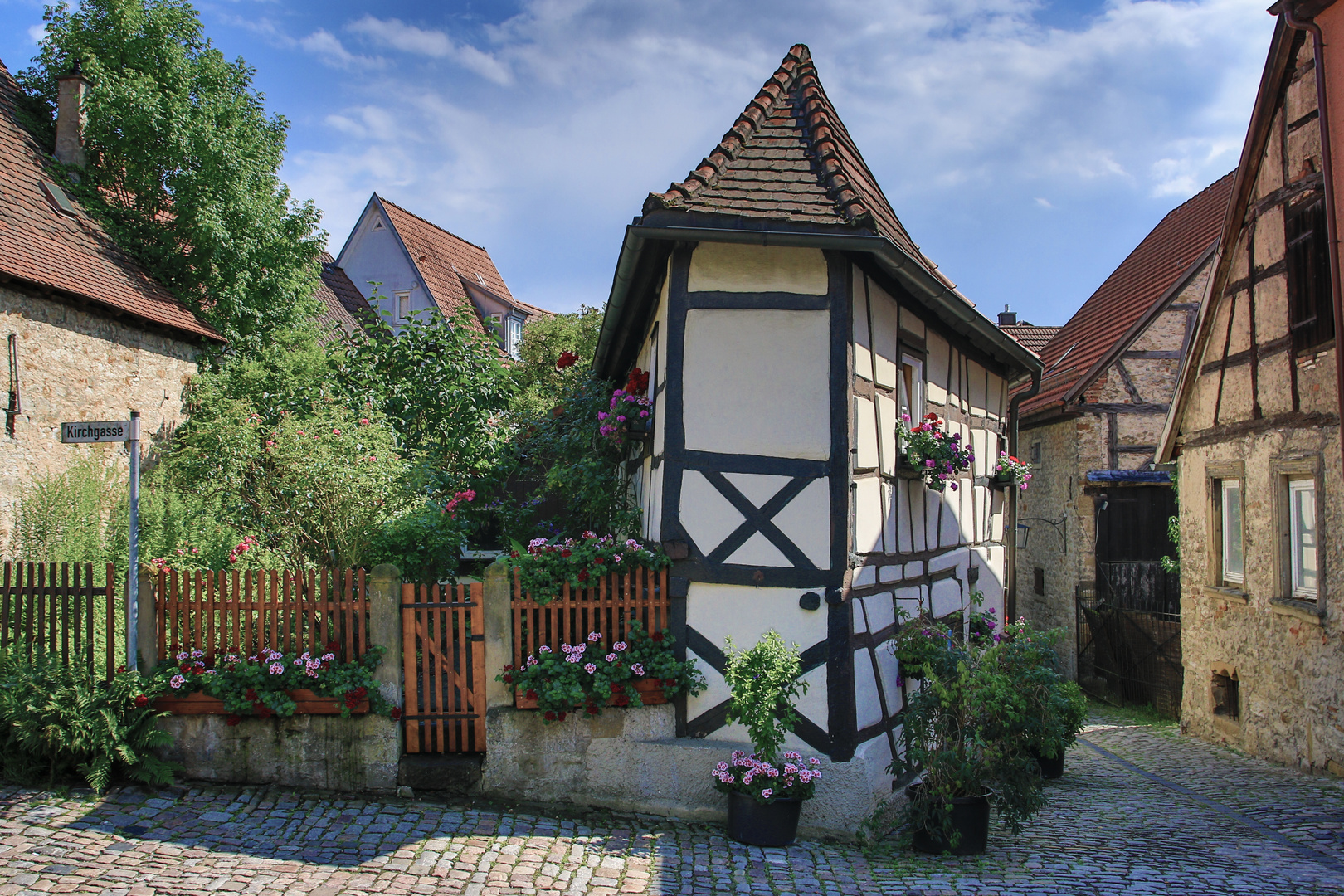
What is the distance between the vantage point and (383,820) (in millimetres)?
5742

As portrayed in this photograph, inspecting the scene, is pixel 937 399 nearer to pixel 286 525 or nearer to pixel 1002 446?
pixel 1002 446

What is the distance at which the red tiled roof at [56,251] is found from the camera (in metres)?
9.93

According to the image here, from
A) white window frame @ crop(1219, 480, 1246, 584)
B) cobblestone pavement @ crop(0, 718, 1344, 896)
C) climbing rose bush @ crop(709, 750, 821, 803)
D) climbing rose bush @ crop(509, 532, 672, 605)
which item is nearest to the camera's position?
cobblestone pavement @ crop(0, 718, 1344, 896)

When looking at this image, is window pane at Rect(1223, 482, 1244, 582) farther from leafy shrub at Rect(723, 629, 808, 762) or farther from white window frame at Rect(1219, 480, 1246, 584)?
leafy shrub at Rect(723, 629, 808, 762)

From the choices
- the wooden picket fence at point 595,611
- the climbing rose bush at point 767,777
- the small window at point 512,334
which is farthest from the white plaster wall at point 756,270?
the small window at point 512,334

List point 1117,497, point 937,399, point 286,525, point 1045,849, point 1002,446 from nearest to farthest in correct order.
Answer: point 1045,849, point 937,399, point 286,525, point 1002,446, point 1117,497

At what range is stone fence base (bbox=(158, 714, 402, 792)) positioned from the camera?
614cm

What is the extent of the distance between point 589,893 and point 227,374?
10568 millimetres

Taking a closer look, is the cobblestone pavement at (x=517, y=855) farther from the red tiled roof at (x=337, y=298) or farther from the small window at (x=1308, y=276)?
the red tiled roof at (x=337, y=298)

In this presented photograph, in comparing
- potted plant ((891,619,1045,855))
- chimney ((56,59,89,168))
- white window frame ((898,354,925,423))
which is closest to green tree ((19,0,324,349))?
chimney ((56,59,89,168))

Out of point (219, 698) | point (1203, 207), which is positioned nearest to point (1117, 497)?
point (1203, 207)

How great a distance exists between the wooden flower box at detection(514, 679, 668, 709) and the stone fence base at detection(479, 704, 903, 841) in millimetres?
83

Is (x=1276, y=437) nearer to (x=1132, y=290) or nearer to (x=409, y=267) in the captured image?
(x=1132, y=290)

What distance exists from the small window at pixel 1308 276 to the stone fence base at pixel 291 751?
892cm
